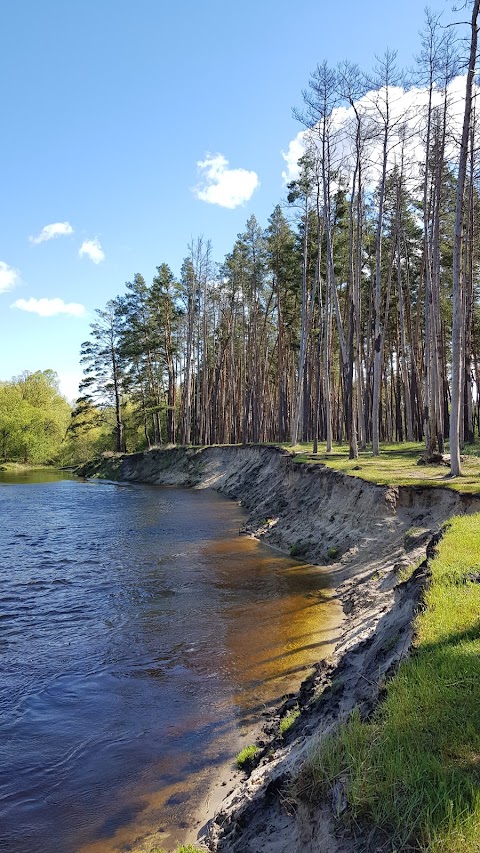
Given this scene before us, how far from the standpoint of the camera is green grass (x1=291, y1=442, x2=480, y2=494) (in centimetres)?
1229

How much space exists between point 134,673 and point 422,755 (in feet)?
18.1

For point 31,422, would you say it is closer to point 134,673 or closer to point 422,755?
point 134,673

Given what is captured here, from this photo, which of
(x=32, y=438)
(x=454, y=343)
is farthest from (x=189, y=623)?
(x=32, y=438)

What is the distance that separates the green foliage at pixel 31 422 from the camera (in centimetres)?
6444

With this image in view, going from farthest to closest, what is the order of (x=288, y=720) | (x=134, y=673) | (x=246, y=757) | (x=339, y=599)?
(x=339, y=599) → (x=134, y=673) → (x=288, y=720) → (x=246, y=757)

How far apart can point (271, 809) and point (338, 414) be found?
38.3m

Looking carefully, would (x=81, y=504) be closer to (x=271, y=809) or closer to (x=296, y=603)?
(x=296, y=603)

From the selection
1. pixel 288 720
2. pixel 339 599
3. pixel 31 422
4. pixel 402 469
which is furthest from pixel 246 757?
pixel 31 422

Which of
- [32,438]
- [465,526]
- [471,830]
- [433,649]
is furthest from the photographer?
[32,438]

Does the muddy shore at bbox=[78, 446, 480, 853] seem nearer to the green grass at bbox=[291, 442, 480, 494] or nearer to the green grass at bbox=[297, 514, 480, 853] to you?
the green grass at bbox=[297, 514, 480, 853]

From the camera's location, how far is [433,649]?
4305mm

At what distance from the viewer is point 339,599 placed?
10250 mm

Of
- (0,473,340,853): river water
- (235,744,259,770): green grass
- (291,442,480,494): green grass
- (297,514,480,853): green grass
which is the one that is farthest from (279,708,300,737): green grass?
(291,442,480,494): green grass

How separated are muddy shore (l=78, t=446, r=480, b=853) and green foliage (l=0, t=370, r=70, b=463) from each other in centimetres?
4666
